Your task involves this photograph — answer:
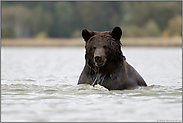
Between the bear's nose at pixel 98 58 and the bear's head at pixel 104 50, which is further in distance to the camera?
the bear's head at pixel 104 50

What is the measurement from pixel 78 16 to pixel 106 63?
276ft

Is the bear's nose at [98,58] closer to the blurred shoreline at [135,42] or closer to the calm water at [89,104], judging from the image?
the calm water at [89,104]

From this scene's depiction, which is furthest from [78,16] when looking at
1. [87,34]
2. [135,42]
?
[87,34]

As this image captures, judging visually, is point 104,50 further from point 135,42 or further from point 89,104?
point 135,42

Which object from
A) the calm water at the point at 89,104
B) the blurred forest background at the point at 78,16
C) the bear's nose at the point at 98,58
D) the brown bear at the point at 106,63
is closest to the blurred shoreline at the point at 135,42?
the blurred forest background at the point at 78,16

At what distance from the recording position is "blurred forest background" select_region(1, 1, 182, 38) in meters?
81.7

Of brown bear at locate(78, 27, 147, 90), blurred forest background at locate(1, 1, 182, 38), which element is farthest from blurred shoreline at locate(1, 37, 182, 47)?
brown bear at locate(78, 27, 147, 90)

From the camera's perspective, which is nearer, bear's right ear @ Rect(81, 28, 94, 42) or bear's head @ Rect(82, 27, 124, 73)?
bear's head @ Rect(82, 27, 124, 73)

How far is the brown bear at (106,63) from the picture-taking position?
26.1ft

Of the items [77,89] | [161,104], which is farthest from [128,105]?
[77,89]

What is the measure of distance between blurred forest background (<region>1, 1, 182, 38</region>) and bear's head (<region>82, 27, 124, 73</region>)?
234 feet

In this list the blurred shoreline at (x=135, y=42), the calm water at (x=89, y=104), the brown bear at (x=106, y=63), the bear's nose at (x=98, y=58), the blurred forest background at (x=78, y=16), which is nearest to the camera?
the calm water at (x=89, y=104)

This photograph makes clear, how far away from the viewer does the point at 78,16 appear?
91.4 meters

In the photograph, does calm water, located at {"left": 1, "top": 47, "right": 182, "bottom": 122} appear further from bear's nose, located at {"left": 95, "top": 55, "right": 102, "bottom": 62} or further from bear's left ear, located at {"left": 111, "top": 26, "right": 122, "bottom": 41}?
bear's left ear, located at {"left": 111, "top": 26, "right": 122, "bottom": 41}
